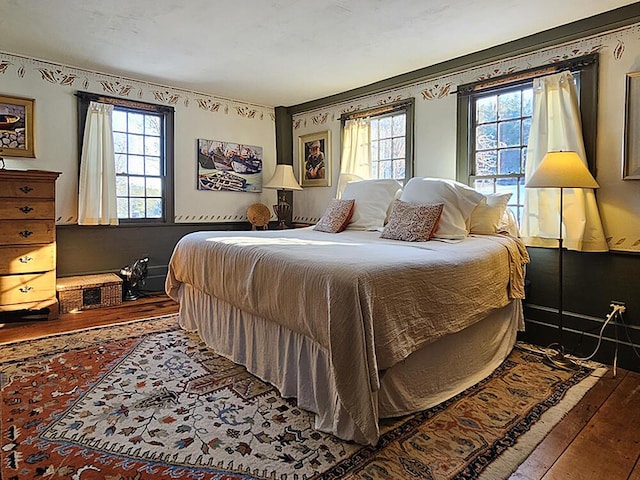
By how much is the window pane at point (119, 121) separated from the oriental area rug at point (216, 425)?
2.57m

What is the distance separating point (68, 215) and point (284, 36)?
277 cm

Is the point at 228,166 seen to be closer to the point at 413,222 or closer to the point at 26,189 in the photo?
the point at 26,189

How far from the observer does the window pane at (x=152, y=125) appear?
4613 millimetres

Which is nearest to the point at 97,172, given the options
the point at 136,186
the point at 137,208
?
the point at 136,186

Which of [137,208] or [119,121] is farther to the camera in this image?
[137,208]

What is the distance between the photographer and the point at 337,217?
365 cm

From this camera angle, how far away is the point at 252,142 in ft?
17.6

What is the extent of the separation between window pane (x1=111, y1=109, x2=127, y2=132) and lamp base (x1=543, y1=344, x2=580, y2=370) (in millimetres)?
4504

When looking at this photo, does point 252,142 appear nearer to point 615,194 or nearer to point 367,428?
point 615,194

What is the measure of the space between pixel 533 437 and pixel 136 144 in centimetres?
448

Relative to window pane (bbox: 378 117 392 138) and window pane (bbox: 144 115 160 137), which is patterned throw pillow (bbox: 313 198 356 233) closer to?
window pane (bbox: 378 117 392 138)

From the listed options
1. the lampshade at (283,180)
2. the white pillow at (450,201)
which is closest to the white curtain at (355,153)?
the lampshade at (283,180)

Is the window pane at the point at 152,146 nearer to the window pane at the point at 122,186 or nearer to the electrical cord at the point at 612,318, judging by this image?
the window pane at the point at 122,186

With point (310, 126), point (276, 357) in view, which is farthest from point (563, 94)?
point (310, 126)
